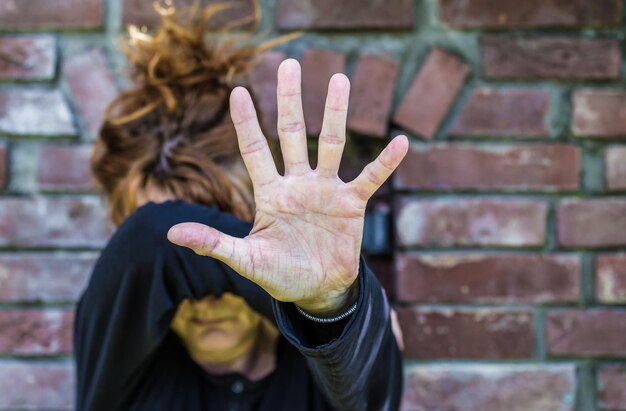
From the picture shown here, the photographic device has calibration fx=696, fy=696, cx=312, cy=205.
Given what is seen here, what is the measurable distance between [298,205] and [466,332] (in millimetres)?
547

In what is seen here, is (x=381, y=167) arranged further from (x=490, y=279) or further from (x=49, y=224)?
(x=49, y=224)

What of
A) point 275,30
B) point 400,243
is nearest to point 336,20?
point 275,30

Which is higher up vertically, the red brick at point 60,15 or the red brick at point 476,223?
the red brick at point 60,15

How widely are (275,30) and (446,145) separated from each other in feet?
1.07

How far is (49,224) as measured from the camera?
3.64ft

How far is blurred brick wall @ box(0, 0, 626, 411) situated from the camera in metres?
1.07

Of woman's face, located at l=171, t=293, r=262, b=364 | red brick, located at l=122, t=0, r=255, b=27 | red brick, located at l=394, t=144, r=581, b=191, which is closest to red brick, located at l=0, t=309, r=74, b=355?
woman's face, located at l=171, t=293, r=262, b=364

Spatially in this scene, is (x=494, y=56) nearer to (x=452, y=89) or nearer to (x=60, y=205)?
(x=452, y=89)

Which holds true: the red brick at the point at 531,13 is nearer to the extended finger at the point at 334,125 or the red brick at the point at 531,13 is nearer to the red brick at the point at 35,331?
the extended finger at the point at 334,125

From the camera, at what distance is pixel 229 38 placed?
43.7 inches

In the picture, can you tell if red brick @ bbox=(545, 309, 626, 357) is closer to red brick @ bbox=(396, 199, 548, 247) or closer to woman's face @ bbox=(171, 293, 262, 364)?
red brick @ bbox=(396, 199, 548, 247)

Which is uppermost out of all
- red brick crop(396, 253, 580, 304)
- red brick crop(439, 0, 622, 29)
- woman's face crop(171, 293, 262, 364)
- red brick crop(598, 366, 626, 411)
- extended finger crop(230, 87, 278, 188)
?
red brick crop(439, 0, 622, 29)

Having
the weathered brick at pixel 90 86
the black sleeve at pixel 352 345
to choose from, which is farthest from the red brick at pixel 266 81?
the black sleeve at pixel 352 345

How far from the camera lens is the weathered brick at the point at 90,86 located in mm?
1113
